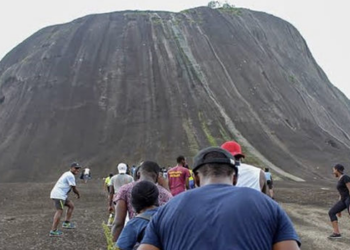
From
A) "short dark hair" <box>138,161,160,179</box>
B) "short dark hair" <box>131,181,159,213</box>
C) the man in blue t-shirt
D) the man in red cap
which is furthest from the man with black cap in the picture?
the man in blue t-shirt

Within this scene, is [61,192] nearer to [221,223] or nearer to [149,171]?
[149,171]

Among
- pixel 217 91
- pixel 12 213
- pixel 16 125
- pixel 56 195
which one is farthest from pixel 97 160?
pixel 56 195

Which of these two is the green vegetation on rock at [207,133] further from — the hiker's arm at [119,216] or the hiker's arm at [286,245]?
the hiker's arm at [286,245]

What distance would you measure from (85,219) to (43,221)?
4.20 feet

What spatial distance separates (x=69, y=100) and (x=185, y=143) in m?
13.5

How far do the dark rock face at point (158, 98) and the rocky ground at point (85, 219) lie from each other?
14742 millimetres

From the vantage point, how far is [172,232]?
8.48 ft

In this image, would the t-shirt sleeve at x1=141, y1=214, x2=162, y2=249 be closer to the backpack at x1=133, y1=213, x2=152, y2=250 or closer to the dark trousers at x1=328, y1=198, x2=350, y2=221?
the backpack at x1=133, y1=213, x2=152, y2=250

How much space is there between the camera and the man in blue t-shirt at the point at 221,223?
2432mm

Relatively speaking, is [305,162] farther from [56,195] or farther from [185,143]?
[56,195]

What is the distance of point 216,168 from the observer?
111 inches

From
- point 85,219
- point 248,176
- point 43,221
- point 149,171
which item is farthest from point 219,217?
point 43,221

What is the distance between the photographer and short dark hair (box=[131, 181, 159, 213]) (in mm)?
4215

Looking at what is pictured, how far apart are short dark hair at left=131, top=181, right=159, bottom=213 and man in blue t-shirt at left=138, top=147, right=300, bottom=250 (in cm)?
147
